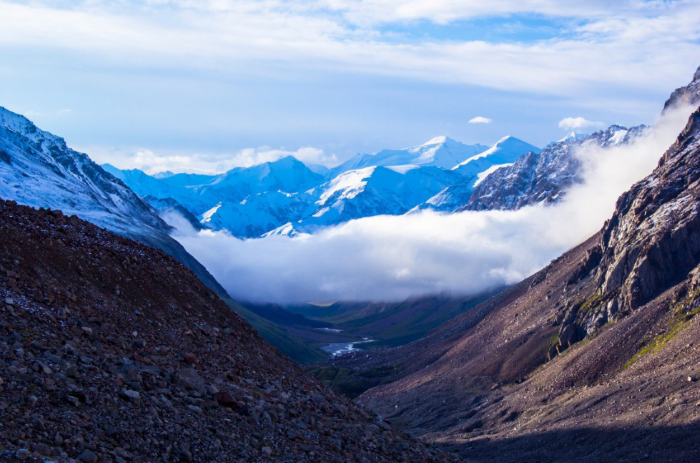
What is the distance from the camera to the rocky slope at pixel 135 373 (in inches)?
1052

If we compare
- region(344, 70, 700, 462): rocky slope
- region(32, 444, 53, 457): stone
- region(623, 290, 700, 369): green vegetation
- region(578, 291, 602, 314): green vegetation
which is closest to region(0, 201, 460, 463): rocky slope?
region(32, 444, 53, 457): stone

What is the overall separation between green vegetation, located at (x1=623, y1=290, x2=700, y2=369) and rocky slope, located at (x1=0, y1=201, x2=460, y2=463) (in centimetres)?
8275

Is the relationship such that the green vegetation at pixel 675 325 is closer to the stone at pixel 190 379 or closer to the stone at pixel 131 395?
the stone at pixel 190 379

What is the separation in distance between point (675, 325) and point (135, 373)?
10935 centimetres

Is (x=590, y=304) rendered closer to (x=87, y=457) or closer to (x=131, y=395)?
(x=131, y=395)

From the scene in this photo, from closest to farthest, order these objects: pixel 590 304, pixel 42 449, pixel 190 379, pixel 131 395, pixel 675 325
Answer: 1. pixel 42 449
2. pixel 131 395
3. pixel 190 379
4. pixel 675 325
5. pixel 590 304

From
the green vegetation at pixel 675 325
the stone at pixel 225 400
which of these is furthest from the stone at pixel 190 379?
the green vegetation at pixel 675 325

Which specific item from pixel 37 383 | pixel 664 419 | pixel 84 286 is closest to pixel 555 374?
pixel 664 419

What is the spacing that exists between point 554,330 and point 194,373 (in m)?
138

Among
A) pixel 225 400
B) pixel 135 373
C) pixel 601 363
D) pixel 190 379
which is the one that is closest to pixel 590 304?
pixel 601 363

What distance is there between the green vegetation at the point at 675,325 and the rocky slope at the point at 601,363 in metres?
0.26

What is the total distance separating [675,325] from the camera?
120 m

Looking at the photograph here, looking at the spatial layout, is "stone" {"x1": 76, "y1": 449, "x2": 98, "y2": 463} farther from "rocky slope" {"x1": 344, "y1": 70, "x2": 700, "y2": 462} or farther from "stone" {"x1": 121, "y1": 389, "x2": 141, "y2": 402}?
"rocky slope" {"x1": 344, "y1": 70, "x2": 700, "y2": 462}

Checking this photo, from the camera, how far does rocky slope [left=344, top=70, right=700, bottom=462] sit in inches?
3516
